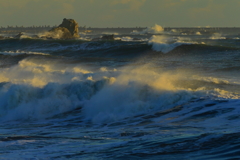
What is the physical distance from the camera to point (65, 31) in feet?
208

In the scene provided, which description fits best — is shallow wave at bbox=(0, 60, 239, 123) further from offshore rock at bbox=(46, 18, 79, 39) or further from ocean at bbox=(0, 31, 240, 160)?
offshore rock at bbox=(46, 18, 79, 39)

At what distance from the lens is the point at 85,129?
38.6 feet

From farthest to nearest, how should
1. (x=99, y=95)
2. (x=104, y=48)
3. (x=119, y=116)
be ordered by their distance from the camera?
(x=104, y=48) → (x=99, y=95) → (x=119, y=116)

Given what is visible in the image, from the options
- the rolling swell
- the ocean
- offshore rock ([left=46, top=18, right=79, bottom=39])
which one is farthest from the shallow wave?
offshore rock ([left=46, top=18, right=79, bottom=39])

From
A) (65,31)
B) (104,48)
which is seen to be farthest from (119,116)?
(65,31)

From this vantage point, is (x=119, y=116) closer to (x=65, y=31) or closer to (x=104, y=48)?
(x=104, y=48)

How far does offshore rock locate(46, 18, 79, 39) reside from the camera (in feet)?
205

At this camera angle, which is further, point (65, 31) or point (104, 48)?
point (65, 31)

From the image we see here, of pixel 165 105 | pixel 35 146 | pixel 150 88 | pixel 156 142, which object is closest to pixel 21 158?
pixel 35 146

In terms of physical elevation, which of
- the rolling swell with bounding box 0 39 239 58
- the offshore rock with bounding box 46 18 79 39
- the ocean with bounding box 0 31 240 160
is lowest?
the ocean with bounding box 0 31 240 160

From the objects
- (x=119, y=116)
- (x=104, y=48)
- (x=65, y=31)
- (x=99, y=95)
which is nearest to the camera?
(x=119, y=116)

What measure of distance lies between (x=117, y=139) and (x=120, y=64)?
20.6 m

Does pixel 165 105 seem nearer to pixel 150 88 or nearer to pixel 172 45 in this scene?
pixel 150 88

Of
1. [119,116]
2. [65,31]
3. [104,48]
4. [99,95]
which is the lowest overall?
[119,116]
